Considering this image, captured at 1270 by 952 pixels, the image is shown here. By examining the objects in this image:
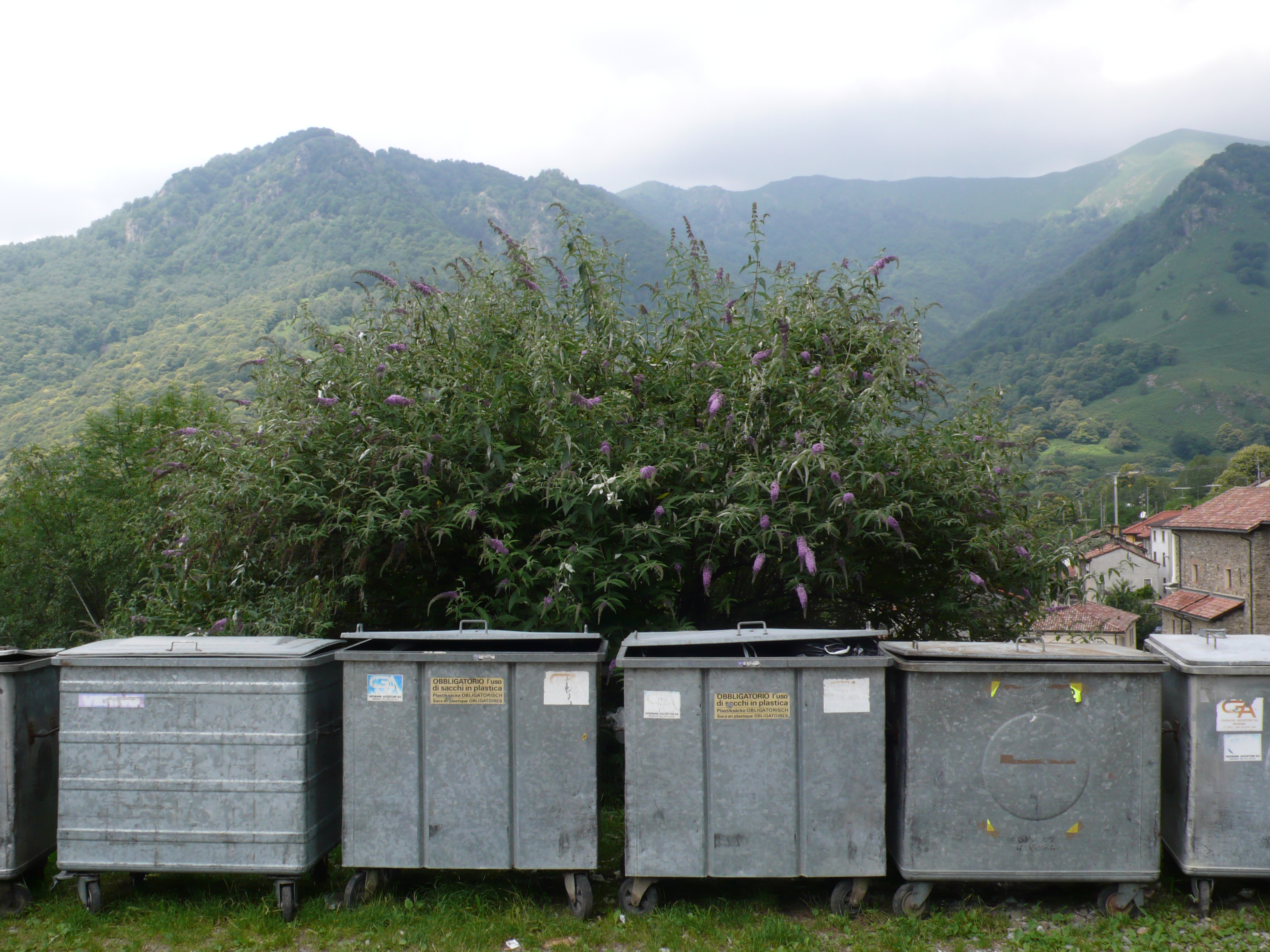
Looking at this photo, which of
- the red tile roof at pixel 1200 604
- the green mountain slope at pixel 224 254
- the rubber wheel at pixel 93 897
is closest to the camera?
the rubber wheel at pixel 93 897

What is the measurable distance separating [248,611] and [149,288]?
109 m

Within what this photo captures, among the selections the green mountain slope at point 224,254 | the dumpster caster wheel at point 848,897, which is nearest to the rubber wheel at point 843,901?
the dumpster caster wheel at point 848,897

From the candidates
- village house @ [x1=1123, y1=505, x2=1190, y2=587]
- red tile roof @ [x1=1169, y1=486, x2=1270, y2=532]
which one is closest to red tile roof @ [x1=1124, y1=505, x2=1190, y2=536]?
village house @ [x1=1123, y1=505, x2=1190, y2=587]

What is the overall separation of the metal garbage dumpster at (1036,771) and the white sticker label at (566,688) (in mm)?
1617

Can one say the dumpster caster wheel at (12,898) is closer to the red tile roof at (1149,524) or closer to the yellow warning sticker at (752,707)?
the yellow warning sticker at (752,707)

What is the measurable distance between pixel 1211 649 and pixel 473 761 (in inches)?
151

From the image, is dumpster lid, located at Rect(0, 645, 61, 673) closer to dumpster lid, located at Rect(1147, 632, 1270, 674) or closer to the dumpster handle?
the dumpster handle

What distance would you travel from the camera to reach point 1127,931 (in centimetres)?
429

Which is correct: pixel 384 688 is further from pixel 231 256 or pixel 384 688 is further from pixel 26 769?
pixel 231 256

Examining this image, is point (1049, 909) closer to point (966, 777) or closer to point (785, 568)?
point (966, 777)

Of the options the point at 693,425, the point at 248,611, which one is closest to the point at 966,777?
the point at 693,425

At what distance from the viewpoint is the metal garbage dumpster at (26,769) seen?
459 centimetres

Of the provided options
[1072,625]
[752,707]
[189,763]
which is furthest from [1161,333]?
[189,763]

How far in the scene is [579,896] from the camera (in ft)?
14.7
